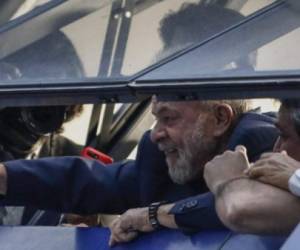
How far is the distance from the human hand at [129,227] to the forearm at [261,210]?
2.31ft

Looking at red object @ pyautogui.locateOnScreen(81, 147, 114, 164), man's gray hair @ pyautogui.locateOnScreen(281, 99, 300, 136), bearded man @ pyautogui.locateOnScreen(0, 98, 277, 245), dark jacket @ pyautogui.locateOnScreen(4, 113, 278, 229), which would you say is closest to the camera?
man's gray hair @ pyautogui.locateOnScreen(281, 99, 300, 136)

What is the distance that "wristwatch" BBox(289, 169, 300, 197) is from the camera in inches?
135

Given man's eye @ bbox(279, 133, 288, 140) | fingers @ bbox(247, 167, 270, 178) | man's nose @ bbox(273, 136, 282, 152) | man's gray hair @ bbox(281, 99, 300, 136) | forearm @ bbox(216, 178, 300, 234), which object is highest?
man's gray hair @ bbox(281, 99, 300, 136)

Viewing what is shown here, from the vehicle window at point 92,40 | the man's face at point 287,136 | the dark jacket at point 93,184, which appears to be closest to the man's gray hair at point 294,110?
the man's face at point 287,136

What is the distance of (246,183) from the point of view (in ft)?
11.8

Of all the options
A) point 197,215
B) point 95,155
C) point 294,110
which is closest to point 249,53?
point 294,110

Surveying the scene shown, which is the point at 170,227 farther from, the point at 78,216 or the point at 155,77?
the point at 78,216

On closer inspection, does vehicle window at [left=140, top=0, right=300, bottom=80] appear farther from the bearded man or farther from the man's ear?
the man's ear

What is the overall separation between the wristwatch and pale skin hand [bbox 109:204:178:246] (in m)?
0.78

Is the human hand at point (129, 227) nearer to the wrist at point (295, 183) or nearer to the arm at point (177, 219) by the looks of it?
the arm at point (177, 219)

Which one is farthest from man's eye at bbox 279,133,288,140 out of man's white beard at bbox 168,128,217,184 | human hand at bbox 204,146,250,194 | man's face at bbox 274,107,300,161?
man's white beard at bbox 168,128,217,184

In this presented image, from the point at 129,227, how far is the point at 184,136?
1.79ft

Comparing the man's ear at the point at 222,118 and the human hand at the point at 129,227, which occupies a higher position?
the man's ear at the point at 222,118

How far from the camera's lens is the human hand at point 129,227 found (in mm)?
4215
